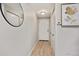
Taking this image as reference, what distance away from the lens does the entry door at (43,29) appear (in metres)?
1.26

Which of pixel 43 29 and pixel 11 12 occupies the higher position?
pixel 11 12

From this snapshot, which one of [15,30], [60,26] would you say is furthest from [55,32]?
[15,30]

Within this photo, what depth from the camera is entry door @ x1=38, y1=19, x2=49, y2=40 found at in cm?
126

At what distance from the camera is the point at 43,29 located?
4.28 ft

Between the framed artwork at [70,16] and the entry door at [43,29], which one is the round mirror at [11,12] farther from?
the framed artwork at [70,16]

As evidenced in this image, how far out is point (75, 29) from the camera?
1306mm

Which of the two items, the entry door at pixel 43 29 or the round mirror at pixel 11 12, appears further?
the entry door at pixel 43 29

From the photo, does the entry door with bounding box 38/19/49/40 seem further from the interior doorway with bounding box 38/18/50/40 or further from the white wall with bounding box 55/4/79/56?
the white wall with bounding box 55/4/79/56

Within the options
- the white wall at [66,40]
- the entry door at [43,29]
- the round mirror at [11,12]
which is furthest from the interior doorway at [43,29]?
the round mirror at [11,12]

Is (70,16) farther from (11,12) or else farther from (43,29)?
(11,12)

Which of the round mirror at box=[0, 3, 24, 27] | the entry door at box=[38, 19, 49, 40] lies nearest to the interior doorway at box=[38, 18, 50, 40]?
the entry door at box=[38, 19, 49, 40]

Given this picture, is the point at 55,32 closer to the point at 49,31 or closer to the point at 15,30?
the point at 49,31

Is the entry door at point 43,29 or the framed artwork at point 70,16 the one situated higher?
the framed artwork at point 70,16

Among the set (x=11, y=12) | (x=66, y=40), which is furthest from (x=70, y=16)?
(x=11, y=12)
